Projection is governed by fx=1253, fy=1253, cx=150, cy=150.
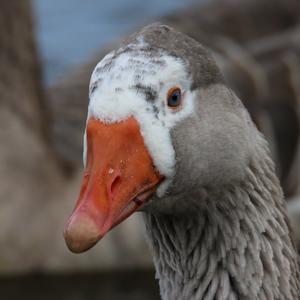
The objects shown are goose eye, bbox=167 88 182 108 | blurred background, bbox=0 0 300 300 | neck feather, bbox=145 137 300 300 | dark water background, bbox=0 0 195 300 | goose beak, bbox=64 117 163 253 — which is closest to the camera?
goose beak, bbox=64 117 163 253

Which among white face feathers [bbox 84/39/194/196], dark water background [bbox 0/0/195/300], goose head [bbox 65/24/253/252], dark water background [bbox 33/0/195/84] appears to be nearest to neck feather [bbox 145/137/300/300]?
goose head [bbox 65/24/253/252]

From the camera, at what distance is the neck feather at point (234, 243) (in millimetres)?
3721

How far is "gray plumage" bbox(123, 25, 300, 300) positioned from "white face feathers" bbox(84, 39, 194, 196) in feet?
0.20

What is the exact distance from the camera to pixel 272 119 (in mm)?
7875

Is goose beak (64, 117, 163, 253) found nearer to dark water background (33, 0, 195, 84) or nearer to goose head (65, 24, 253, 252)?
→ goose head (65, 24, 253, 252)

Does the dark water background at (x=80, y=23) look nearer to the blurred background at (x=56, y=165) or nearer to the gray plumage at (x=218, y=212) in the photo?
the blurred background at (x=56, y=165)

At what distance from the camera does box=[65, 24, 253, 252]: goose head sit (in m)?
3.34

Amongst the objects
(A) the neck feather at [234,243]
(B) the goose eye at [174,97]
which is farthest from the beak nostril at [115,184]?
(A) the neck feather at [234,243]

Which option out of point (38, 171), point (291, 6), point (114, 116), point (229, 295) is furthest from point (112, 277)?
point (114, 116)

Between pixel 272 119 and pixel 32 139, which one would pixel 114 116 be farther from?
pixel 272 119

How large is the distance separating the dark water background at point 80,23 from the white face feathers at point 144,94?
6865 mm

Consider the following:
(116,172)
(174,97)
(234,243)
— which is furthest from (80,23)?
(116,172)

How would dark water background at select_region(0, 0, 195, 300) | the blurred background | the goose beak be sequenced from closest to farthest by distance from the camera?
the goose beak < the blurred background < dark water background at select_region(0, 0, 195, 300)

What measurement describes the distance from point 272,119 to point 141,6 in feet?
12.3
